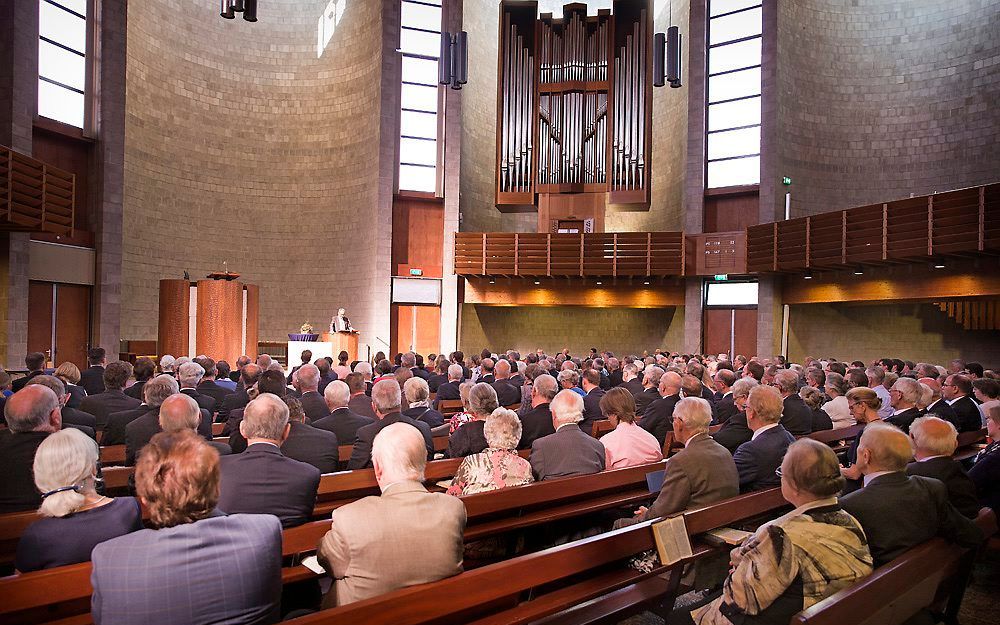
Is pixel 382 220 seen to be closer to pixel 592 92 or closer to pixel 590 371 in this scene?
pixel 592 92

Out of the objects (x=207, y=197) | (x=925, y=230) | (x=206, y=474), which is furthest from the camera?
(x=207, y=197)

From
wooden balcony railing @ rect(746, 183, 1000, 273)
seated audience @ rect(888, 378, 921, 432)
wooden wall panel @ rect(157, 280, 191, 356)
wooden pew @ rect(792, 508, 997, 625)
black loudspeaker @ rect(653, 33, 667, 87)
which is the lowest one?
wooden pew @ rect(792, 508, 997, 625)

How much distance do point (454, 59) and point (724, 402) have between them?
1142cm

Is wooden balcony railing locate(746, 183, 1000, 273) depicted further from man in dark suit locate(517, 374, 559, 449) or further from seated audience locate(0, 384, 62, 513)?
seated audience locate(0, 384, 62, 513)

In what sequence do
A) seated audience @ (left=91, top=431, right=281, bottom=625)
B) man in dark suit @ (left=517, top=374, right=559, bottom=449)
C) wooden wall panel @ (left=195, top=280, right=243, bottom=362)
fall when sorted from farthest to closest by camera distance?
wooden wall panel @ (left=195, top=280, right=243, bottom=362)
man in dark suit @ (left=517, top=374, right=559, bottom=449)
seated audience @ (left=91, top=431, right=281, bottom=625)

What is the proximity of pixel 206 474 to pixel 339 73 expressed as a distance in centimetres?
1858

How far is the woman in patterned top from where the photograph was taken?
3.67 m

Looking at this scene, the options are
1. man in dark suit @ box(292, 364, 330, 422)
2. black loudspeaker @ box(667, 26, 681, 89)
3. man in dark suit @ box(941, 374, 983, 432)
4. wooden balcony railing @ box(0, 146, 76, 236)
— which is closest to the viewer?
man in dark suit @ box(292, 364, 330, 422)

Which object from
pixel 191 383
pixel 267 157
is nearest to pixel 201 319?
pixel 191 383

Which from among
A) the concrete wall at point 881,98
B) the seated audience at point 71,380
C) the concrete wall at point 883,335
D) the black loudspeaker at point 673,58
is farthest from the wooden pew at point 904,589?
the concrete wall at point 881,98

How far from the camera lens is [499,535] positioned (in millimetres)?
3527

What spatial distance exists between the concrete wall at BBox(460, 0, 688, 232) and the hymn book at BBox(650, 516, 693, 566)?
1694 centimetres

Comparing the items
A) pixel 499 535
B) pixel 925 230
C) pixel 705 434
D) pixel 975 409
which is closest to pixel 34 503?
pixel 499 535

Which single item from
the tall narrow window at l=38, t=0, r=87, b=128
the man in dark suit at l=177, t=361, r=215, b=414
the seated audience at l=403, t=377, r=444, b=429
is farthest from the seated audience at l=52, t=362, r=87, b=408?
the tall narrow window at l=38, t=0, r=87, b=128
